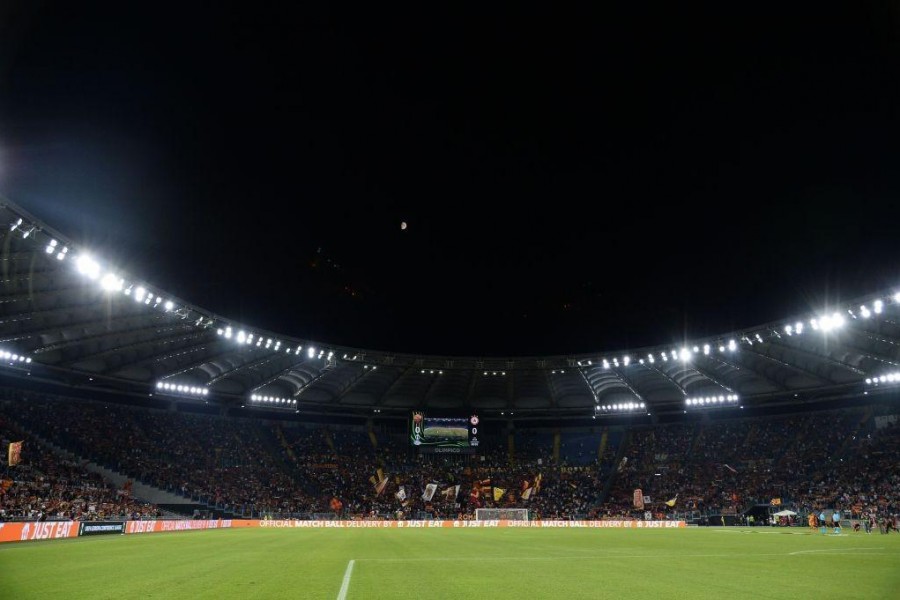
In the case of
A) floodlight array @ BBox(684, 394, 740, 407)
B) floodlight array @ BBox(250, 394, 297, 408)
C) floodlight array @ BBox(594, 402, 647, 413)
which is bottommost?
floodlight array @ BBox(250, 394, 297, 408)

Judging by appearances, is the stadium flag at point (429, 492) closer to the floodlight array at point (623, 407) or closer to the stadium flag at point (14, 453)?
the floodlight array at point (623, 407)

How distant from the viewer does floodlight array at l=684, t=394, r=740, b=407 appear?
59750 mm

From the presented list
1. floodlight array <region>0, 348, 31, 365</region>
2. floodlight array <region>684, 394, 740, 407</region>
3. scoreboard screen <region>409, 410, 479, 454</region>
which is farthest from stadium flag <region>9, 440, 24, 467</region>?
floodlight array <region>684, 394, 740, 407</region>

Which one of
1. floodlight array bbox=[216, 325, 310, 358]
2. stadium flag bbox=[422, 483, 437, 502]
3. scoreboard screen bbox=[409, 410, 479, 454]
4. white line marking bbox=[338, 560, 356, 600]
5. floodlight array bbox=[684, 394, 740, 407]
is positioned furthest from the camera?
scoreboard screen bbox=[409, 410, 479, 454]

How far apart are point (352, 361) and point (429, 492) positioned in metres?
18.2

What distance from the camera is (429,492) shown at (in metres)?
64.9

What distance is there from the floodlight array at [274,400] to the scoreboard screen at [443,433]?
14019 mm

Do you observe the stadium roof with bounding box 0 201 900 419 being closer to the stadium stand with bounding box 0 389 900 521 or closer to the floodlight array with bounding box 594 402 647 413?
the floodlight array with bounding box 594 402 647 413

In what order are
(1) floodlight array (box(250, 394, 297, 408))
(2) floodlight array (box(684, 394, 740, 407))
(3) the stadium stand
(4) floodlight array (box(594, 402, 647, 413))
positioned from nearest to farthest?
(3) the stadium stand < (2) floodlight array (box(684, 394, 740, 407)) < (1) floodlight array (box(250, 394, 297, 408)) < (4) floodlight array (box(594, 402, 647, 413))

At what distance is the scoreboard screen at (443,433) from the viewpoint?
6519cm

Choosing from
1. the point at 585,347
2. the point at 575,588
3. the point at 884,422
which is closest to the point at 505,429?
the point at 585,347

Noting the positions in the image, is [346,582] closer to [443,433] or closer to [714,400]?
[443,433]

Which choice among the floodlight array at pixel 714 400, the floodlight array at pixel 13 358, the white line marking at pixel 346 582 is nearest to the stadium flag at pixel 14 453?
the floodlight array at pixel 13 358

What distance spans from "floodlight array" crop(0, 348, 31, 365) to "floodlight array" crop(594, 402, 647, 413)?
56.0 metres
